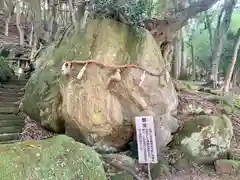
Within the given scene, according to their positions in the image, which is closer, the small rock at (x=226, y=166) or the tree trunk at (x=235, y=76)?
the small rock at (x=226, y=166)

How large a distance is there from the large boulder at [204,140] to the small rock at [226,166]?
0.21 meters

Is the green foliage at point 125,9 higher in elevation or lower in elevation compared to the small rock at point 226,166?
higher

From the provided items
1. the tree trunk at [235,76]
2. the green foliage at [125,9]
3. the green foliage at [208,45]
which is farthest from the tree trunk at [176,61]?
the tree trunk at [235,76]

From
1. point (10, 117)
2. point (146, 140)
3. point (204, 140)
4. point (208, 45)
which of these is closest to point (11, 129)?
point (10, 117)

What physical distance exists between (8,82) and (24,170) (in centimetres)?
771

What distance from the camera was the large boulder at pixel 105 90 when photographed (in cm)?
579

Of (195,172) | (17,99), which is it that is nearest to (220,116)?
(195,172)

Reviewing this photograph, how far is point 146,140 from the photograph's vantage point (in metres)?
5.18

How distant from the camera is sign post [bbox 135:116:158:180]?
5102 mm

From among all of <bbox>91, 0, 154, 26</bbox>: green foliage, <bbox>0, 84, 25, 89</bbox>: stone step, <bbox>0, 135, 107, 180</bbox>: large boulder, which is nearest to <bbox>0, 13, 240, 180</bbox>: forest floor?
<bbox>0, 135, 107, 180</bbox>: large boulder

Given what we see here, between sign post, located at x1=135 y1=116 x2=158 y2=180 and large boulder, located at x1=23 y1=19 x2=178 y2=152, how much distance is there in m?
0.75

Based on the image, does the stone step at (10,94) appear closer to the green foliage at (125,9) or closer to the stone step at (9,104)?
the stone step at (9,104)

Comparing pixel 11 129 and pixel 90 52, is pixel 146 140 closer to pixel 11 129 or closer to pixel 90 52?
pixel 90 52

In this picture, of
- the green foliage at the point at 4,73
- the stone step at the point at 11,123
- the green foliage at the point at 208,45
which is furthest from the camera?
the green foliage at the point at 208,45
